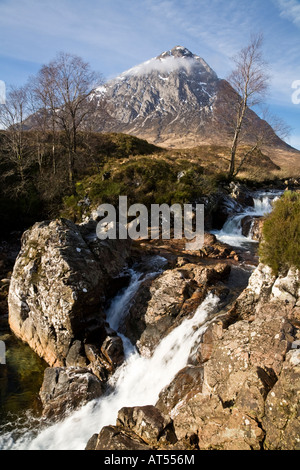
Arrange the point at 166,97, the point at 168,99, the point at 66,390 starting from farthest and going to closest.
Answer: the point at 166,97, the point at 168,99, the point at 66,390

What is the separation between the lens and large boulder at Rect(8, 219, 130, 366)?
7.69m

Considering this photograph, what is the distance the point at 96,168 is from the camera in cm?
2309

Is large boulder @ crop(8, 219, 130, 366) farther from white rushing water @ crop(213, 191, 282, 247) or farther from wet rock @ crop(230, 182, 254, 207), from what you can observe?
wet rock @ crop(230, 182, 254, 207)

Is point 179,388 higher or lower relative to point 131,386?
higher

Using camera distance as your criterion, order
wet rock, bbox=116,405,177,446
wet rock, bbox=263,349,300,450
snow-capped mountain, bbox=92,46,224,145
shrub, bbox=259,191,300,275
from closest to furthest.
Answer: wet rock, bbox=263,349,300,450 < wet rock, bbox=116,405,177,446 < shrub, bbox=259,191,300,275 < snow-capped mountain, bbox=92,46,224,145

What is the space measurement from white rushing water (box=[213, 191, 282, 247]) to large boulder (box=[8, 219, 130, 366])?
284 inches

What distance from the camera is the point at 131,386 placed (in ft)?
21.9

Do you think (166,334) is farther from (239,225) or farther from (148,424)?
(239,225)

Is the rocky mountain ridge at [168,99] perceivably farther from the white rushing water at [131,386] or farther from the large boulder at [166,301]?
the white rushing water at [131,386]

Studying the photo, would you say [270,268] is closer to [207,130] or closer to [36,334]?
[36,334]

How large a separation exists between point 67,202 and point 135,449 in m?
15.7

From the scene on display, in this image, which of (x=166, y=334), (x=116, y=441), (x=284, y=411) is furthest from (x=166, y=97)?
(x=284, y=411)

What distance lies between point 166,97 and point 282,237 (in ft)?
535

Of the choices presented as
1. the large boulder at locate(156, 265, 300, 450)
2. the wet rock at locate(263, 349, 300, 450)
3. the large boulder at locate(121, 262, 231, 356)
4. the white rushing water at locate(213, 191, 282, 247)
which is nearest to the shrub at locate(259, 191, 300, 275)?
the large boulder at locate(156, 265, 300, 450)
